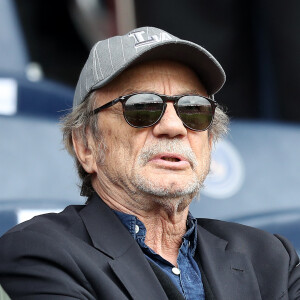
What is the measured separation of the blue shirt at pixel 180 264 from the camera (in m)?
1.75

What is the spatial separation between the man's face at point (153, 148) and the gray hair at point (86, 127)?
2cm

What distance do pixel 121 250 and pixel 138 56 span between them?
1.55 ft

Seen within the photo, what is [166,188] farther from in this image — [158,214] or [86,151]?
[86,151]

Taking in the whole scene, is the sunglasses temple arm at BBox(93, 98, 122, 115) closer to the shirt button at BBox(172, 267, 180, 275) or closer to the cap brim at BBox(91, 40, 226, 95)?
the cap brim at BBox(91, 40, 226, 95)

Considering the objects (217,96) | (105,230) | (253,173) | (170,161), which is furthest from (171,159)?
(217,96)

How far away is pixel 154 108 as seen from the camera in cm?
182

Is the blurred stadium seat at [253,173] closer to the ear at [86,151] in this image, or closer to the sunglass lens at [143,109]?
the ear at [86,151]

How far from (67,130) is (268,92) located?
A: 2.84 meters

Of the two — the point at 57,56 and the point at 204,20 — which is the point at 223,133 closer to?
the point at 204,20

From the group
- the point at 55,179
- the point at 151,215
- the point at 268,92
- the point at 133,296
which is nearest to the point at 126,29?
the point at 268,92

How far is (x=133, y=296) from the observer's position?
1605mm

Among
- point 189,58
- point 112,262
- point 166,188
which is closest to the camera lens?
point 112,262

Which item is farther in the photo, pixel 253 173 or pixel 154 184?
pixel 253 173

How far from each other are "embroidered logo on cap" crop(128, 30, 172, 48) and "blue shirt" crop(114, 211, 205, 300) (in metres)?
0.43
